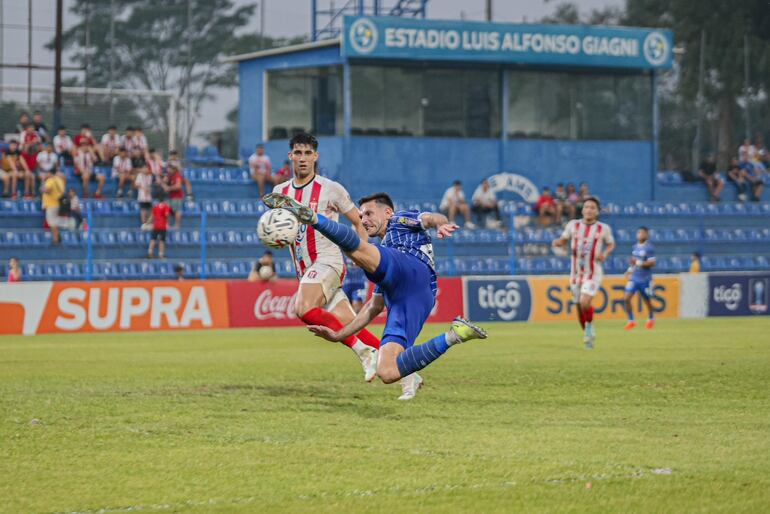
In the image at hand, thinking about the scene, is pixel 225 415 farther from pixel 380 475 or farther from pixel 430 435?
pixel 380 475

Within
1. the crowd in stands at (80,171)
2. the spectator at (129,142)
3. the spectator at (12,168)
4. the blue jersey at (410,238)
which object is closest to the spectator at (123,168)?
the crowd in stands at (80,171)

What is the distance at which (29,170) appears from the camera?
31.6 metres

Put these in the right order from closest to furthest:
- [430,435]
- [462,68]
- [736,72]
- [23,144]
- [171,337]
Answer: [430,435], [171,337], [23,144], [462,68], [736,72]

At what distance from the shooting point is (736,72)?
53.1 meters

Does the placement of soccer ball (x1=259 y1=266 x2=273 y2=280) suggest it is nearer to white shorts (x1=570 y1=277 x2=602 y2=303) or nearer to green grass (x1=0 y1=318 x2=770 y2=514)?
white shorts (x1=570 y1=277 x2=602 y2=303)

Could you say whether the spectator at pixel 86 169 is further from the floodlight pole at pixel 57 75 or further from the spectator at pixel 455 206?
the spectator at pixel 455 206

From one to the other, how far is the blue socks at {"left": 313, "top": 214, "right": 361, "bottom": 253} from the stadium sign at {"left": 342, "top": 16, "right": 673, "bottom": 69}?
29.0m

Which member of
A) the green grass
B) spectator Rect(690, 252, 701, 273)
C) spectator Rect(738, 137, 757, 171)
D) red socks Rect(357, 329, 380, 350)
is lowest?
the green grass

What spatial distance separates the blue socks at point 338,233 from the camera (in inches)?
387

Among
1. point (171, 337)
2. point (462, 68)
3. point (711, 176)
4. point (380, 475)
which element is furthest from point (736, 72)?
point (380, 475)

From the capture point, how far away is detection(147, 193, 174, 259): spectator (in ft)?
103

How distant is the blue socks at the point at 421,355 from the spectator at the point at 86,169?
915 inches

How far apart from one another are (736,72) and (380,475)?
48.4 meters

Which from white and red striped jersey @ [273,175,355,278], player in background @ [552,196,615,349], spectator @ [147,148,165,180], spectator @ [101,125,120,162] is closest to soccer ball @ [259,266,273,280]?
spectator @ [147,148,165,180]
